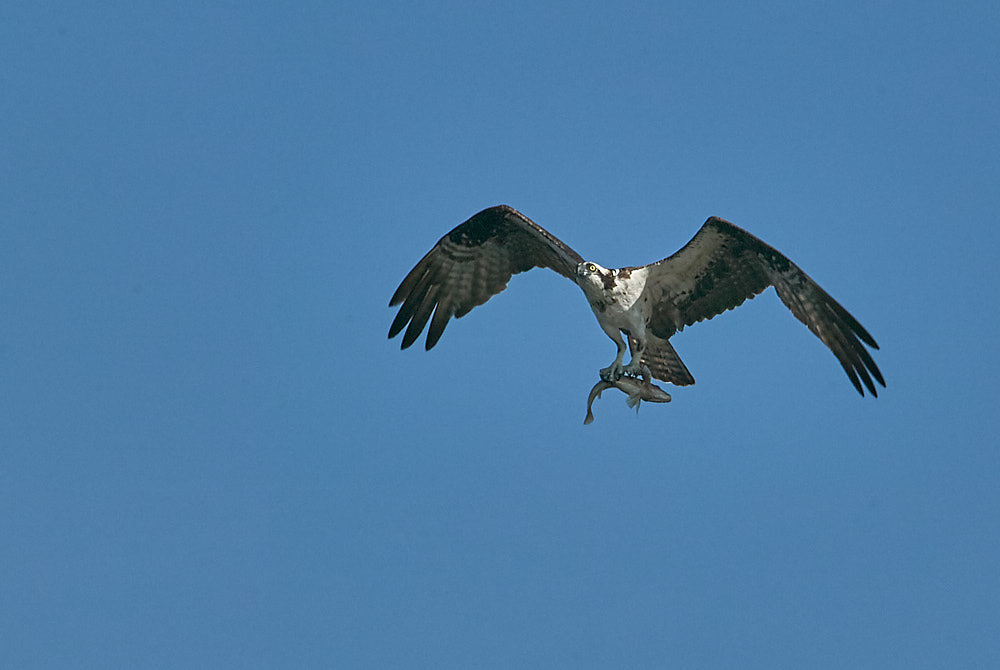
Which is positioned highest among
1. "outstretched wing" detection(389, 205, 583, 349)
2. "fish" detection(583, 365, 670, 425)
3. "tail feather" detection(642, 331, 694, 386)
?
"outstretched wing" detection(389, 205, 583, 349)

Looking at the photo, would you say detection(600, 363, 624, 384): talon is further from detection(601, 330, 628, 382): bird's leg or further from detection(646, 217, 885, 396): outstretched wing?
detection(646, 217, 885, 396): outstretched wing

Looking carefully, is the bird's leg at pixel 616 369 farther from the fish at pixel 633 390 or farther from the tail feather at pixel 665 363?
the tail feather at pixel 665 363

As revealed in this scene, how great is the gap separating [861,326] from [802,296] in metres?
0.92

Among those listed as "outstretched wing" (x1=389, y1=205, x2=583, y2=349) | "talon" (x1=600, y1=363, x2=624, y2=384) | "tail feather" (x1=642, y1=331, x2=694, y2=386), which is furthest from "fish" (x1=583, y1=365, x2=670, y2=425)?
"outstretched wing" (x1=389, y1=205, x2=583, y2=349)

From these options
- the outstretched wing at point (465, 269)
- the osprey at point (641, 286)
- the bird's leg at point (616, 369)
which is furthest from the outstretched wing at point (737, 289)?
the outstretched wing at point (465, 269)

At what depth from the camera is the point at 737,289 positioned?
18.4 m

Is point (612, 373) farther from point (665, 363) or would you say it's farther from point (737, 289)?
point (737, 289)

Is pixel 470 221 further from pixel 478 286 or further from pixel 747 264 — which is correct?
pixel 747 264

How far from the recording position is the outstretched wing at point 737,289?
17.3 m

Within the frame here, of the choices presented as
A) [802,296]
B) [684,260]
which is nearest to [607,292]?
[684,260]

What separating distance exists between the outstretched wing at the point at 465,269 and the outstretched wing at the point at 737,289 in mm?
1510

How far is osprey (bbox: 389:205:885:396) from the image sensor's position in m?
17.6

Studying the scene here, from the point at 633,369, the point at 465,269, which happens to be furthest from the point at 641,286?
the point at 465,269

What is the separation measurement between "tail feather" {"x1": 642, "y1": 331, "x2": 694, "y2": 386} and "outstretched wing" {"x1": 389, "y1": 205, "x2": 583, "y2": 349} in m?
1.48
